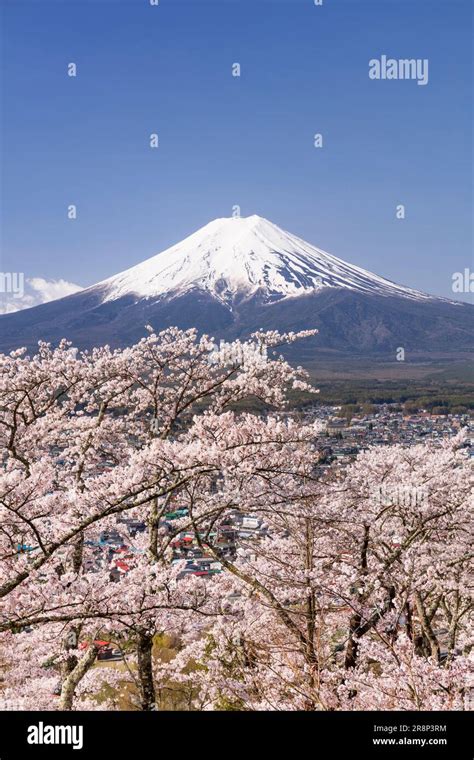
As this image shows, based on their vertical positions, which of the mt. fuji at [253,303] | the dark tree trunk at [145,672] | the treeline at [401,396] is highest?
the mt. fuji at [253,303]

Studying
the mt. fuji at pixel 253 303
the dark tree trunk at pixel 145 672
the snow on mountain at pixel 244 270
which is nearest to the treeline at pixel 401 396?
the dark tree trunk at pixel 145 672

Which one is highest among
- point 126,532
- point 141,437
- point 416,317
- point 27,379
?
point 416,317

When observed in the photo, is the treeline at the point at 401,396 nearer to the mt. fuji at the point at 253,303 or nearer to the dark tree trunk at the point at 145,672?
the dark tree trunk at the point at 145,672

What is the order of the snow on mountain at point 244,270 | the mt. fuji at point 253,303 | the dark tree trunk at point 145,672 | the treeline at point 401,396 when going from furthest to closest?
the snow on mountain at point 244,270 → the mt. fuji at point 253,303 → the treeline at point 401,396 → the dark tree trunk at point 145,672

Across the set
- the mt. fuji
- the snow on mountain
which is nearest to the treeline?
the mt. fuji

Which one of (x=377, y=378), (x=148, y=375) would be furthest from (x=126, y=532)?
(x=377, y=378)

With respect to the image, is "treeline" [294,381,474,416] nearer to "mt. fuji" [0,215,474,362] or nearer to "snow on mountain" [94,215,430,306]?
"mt. fuji" [0,215,474,362]
